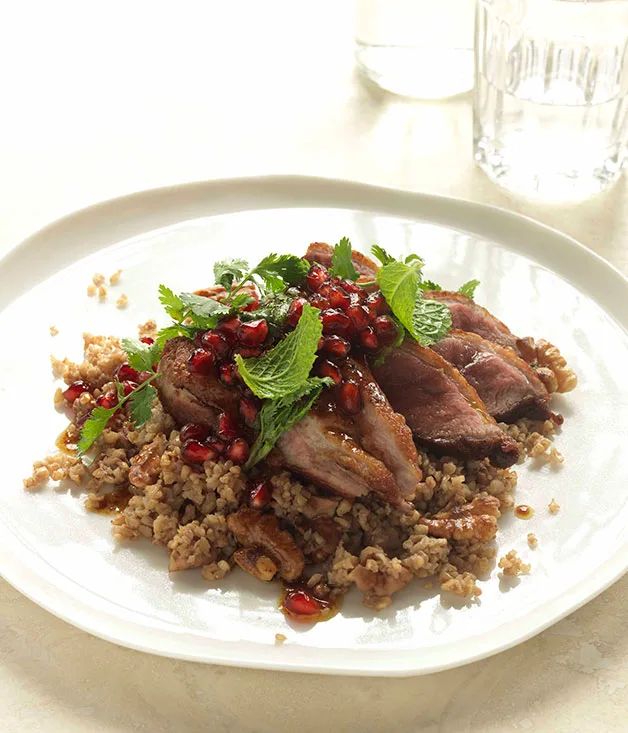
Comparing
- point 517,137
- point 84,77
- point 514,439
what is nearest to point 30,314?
point 514,439

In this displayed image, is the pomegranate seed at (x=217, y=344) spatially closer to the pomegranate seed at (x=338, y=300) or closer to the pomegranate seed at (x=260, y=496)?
the pomegranate seed at (x=338, y=300)

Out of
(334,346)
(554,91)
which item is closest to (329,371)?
(334,346)

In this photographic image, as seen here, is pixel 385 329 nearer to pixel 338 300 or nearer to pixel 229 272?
pixel 338 300

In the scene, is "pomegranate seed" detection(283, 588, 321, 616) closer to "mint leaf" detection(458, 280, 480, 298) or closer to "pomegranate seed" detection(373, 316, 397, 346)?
"pomegranate seed" detection(373, 316, 397, 346)

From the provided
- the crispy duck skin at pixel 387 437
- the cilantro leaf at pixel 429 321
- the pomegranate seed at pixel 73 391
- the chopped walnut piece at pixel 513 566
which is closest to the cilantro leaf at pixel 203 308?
the crispy duck skin at pixel 387 437

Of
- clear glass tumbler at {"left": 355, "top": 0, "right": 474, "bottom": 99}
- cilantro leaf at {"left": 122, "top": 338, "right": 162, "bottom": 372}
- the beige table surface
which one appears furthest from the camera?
clear glass tumbler at {"left": 355, "top": 0, "right": 474, "bottom": 99}

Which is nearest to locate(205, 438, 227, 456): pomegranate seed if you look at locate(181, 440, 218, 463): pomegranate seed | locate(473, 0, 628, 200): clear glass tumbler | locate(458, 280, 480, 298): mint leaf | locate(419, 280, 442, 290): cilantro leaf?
locate(181, 440, 218, 463): pomegranate seed
